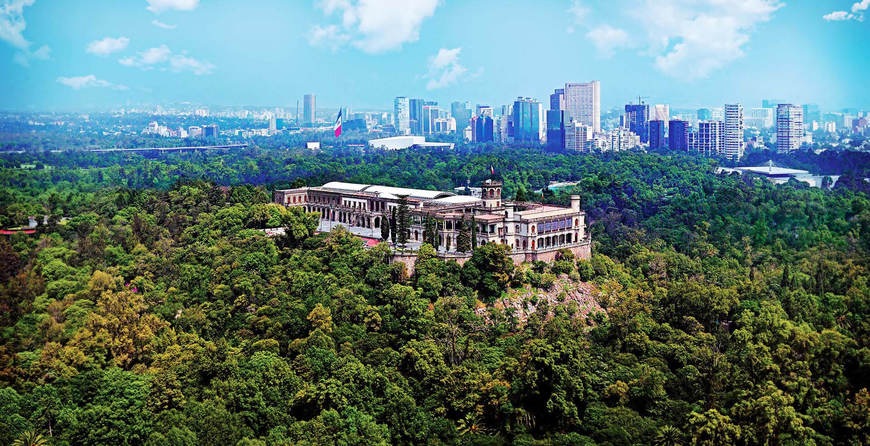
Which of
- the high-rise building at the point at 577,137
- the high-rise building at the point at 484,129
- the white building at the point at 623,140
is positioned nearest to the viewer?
the high-rise building at the point at 577,137

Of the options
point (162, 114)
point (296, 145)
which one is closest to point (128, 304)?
point (162, 114)

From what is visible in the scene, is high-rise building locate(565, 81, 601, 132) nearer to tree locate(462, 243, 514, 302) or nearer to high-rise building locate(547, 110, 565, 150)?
high-rise building locate(547, 110, 565, 150)

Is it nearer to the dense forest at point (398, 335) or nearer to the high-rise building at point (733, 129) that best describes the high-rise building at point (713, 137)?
the high-rise building at point (733, 129)

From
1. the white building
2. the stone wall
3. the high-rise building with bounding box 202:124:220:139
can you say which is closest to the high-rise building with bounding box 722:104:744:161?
the white building

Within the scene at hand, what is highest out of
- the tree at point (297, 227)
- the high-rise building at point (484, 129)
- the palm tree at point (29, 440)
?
the high-rise building at point (484, 129)

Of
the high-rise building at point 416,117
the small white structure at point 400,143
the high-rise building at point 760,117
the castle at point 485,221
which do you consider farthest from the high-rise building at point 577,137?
the castle at point 485,221

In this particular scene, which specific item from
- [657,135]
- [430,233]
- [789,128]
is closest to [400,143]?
[657,135]

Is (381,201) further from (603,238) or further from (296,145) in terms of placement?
(296,145)
